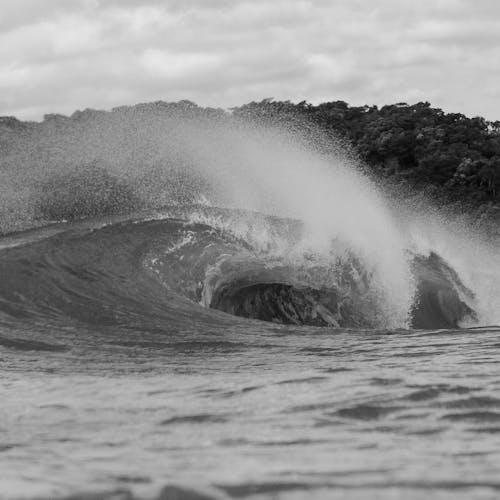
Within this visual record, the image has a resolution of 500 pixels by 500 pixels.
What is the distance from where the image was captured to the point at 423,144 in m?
57.6

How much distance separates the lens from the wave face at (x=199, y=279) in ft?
42.8

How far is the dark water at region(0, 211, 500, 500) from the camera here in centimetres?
517

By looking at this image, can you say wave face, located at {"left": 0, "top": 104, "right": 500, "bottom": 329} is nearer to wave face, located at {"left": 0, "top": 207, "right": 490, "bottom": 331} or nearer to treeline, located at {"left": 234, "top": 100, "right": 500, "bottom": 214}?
wave face, located at {"left": 0, "top": 207, "right": 490, "bottom": 331}

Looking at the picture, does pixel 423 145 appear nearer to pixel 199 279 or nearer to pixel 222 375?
pixel 199 279

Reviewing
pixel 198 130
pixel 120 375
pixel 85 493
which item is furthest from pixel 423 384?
pixel 198 130

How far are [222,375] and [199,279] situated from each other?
22.7 feet

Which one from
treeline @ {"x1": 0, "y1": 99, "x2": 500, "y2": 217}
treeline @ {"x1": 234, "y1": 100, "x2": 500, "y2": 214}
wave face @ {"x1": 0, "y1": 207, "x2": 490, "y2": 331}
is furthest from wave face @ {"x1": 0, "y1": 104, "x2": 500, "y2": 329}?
treeline @ {"x1": 234, "y1": 100, "x2": 500, "y2": 214}

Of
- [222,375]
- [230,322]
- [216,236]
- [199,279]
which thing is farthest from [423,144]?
[222,375]

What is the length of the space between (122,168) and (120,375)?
15.0 m

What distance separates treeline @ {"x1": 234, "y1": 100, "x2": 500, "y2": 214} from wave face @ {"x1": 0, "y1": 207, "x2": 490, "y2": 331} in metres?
31.7

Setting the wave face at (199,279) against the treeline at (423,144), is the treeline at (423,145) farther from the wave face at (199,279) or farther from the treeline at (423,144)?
the wave face at (199,279)

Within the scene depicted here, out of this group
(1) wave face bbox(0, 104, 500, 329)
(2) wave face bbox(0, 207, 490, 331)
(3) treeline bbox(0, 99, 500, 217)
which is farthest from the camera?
(3) treeline bbox(0, 99, 500, 217)

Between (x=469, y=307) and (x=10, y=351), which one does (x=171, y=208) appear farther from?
(x=10, y=351)

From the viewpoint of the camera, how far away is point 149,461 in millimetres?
5488
